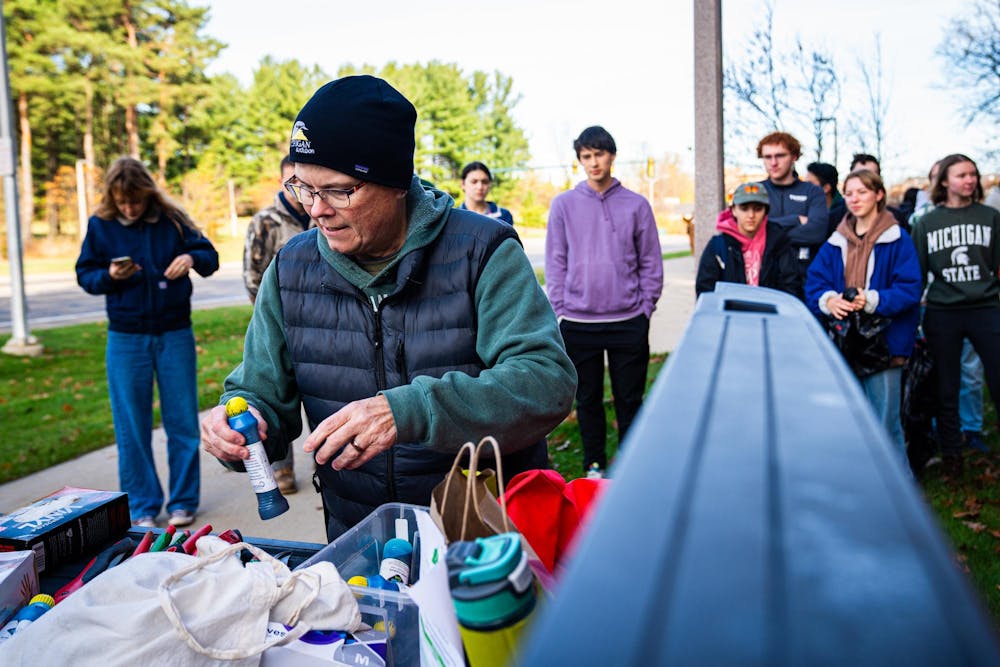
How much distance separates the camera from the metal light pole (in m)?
10.6

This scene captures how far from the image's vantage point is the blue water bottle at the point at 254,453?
189cm

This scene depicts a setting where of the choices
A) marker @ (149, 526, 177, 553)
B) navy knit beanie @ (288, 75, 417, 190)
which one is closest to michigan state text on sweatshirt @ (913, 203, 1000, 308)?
navy knit beanie @ (288, 75, 417, 190)

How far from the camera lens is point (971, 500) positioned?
4746mm

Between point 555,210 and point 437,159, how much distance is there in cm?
6168

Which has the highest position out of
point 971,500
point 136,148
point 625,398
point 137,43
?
point 137,43

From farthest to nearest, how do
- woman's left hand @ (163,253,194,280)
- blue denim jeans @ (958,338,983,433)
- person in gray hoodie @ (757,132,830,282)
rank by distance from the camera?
blue denim jeans @ (958,338,983,433)
person in gray hoodie @ (757,132,830,282)
woman's left hand @ (163,253,194,280)

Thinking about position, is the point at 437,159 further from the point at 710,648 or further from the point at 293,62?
the point at 710,648

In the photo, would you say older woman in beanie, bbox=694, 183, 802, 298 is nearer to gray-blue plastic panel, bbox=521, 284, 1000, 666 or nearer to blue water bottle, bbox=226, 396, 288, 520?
blue water bottle, bbox=226, 396, 288, 520

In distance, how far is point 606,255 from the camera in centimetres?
532

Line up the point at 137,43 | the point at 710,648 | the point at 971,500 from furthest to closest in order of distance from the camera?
the point at 137,43 < the point at 971,500 < the point at 710,648

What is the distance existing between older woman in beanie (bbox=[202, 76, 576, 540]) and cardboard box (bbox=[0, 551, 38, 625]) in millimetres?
443

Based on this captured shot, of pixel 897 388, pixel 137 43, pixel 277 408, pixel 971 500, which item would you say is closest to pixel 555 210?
pixel 897 388

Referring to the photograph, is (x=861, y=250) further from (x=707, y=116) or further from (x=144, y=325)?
(x=144, y=325)

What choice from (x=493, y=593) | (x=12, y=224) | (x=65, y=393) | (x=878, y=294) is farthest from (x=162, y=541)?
(x=12, y=224)
